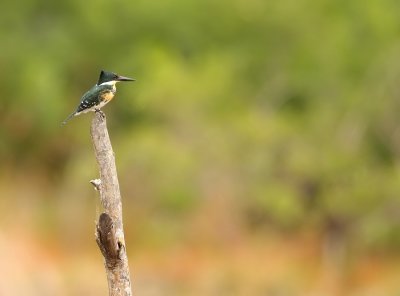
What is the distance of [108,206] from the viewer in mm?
7691

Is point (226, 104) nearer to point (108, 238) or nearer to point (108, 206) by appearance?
point (108, 206)

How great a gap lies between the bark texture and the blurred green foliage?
14548 mm

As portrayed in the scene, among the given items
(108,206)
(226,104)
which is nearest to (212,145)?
(226,104)

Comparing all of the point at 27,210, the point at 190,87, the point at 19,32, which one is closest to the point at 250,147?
the point at 190,87

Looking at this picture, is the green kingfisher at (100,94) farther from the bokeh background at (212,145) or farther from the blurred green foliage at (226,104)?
the blurred green foliage at (226,104)

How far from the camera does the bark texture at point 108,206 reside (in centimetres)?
755

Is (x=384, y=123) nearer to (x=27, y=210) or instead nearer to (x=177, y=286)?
(x=177, y=286)

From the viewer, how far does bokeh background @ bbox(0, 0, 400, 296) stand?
22.5 m

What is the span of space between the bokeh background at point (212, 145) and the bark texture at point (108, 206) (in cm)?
1292

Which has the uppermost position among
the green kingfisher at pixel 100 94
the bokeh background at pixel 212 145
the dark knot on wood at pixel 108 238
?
the bokeh background at pixel 212 145

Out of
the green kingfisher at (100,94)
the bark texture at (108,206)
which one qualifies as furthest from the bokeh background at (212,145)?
the bark texture at (108,206)

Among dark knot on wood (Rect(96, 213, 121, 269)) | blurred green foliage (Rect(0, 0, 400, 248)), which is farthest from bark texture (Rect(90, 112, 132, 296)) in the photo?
blurred green foliage (Rect(0, 0, 400, 248))

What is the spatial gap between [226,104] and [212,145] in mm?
1317

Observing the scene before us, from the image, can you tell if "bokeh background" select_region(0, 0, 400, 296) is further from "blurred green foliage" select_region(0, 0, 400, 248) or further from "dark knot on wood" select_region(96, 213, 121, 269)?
"dark knot on wood" select_region(96, 213, 121, 269)
